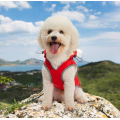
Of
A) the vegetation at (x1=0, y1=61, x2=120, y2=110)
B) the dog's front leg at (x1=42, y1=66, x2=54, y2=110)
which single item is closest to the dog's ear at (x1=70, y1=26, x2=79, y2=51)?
the dog's front leg at (x1=42, y1=66, x2=54, y2=110)

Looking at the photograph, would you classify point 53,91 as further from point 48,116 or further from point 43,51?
point 43,51

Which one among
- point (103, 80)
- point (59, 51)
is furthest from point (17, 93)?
point (59, 51)

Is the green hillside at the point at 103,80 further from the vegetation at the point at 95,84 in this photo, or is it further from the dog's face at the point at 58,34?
the dog's face at the point at 58,34

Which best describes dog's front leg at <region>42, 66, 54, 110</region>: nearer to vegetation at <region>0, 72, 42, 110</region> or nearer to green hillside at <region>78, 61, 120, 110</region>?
vegetation at <region>0, 72, 42, 110</region>

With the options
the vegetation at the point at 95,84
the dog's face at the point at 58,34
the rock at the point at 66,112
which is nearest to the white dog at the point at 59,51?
the dog's face at the point at 58,34

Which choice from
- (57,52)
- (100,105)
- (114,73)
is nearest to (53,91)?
(57,52)

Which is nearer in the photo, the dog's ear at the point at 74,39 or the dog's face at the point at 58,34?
the dog's face at the point at 58,34
